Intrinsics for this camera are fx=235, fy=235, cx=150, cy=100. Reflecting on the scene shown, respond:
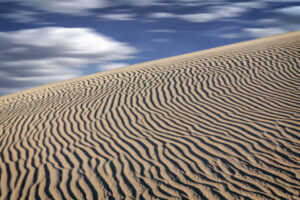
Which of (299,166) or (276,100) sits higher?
(276,100)

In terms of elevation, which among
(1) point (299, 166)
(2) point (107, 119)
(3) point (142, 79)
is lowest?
(1) point (299, 166)

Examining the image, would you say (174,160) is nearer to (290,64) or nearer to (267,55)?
(290,64)

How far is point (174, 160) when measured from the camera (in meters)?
4.57

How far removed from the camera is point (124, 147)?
5.23 meters

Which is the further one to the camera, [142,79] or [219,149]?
[142,79]

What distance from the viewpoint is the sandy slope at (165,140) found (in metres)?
3.93

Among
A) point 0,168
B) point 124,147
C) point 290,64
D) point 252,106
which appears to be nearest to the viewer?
point 0,168

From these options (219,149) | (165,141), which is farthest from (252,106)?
(165,141)

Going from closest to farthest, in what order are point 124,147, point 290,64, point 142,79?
point 124,147 < point 290,64 < point 142,79

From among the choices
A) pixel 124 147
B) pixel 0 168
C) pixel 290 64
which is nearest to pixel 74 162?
pixel 124 147

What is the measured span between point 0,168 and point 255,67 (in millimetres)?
9381

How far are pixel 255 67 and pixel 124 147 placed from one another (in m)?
7.16

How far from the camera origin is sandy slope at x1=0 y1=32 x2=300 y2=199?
393 centimetres

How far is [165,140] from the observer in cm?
534
